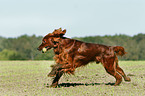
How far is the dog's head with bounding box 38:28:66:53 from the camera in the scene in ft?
30.8

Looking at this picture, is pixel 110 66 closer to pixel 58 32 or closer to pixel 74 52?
pixel 74 52

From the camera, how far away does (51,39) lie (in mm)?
9438

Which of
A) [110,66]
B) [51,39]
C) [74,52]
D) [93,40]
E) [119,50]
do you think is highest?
[93,40]

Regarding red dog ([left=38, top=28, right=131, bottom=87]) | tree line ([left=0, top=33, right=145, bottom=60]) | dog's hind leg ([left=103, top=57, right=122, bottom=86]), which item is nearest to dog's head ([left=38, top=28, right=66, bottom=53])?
red dog ([left=38, top=28, right=131, bottom=87])

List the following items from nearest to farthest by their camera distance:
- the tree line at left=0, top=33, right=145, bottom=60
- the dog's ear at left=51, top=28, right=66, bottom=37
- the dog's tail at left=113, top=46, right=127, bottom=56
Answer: the dog's ear at left=51, top=28, right=66, bottom=37, the dog's tail at left=113, top=46, right=127, bottom=56, the tree line at left=0, top=33, right=145, bottom=60

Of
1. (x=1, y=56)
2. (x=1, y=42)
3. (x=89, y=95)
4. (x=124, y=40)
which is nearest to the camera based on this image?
(x=89, y=95)

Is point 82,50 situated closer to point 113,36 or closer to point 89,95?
point 89,95

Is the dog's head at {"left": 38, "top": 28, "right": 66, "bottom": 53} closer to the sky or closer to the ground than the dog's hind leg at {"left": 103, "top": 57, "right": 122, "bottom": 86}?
closer to the sky

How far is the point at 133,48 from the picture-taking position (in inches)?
1788

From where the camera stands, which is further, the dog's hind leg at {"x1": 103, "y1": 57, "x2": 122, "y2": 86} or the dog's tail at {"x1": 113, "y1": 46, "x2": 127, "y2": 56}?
the dog's tail at {"x1": 113, "y1": 46, "x2": 127, "y2": 56}

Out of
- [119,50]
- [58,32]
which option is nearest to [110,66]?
[119,50]

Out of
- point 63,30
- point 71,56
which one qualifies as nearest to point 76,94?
point 71,56

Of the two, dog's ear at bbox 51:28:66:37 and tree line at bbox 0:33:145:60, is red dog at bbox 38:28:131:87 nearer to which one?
dog's ear at bbox 51:28:66:37

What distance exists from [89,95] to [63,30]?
9.71 feet
